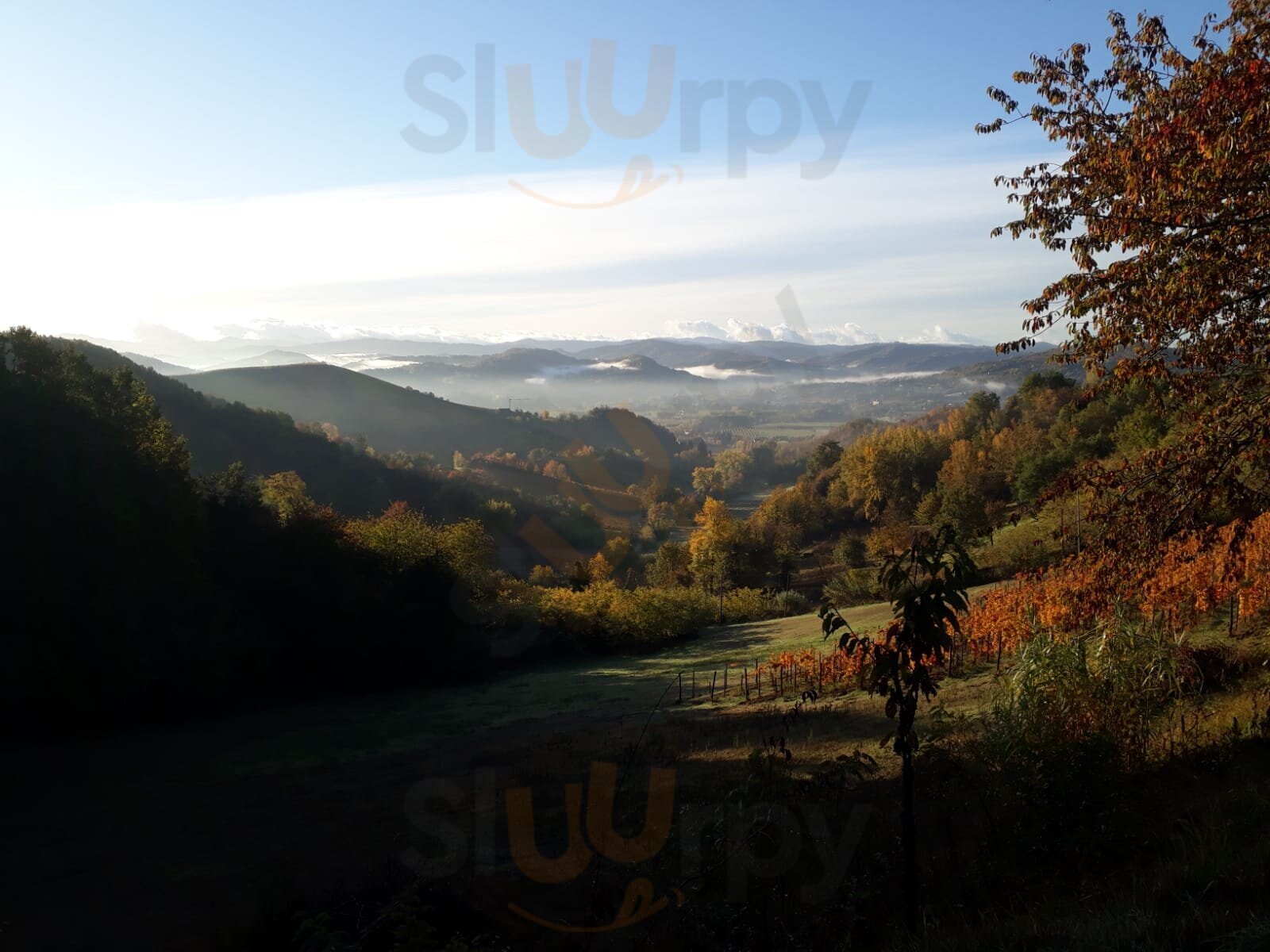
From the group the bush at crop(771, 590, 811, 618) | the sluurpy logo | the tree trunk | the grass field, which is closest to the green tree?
the tree trunk

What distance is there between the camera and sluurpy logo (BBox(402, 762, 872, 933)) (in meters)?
7.92

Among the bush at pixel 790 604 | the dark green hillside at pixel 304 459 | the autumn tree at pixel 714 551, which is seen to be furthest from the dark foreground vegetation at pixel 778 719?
the dark green hillside at pixel 304 459

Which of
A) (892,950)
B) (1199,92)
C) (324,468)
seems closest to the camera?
(892,950)

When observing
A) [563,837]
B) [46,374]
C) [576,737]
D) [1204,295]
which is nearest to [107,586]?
[46,374]

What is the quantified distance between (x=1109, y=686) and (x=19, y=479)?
74.6 feet

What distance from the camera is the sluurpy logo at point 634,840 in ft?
26.0

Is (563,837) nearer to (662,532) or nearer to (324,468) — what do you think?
(324,468)

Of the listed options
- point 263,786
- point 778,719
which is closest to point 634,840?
point 778,719

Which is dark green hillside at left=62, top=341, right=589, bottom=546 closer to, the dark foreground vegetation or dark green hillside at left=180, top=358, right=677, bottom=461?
dark green hillside at left=180, top=358, right=677, bottom=461

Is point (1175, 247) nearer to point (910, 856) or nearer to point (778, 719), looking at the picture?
point (910, 856)

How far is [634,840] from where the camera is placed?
33.0ft

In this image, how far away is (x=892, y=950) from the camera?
19.3 feet

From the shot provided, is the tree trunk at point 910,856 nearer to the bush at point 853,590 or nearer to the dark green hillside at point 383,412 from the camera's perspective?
the bush at point 853,590

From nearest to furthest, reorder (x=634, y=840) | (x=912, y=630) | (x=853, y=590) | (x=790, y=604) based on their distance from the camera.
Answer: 1. (x=912, y=630)
2. (x=634, y=840)
3. (x=853, y=590)
4. (x=790, y=604)
